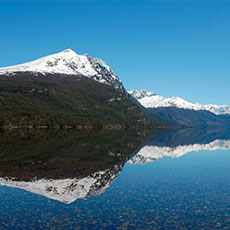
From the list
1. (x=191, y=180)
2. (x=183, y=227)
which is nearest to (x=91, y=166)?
(x=191, y=180)

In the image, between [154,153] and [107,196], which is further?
[154,153]

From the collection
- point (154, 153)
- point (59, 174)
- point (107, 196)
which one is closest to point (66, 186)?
point (107, 196)

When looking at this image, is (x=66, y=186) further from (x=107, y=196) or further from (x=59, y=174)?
(x=59, y=174)

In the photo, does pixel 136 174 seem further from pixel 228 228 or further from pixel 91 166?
pixel 228 228

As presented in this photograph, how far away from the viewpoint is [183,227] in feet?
106

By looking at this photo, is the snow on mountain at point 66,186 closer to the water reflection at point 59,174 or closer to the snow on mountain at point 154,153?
the water reflection at point 59,174

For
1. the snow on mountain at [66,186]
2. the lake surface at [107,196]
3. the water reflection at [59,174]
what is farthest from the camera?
→ the water reflection at [59,174]

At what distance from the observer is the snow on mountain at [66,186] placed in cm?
4475

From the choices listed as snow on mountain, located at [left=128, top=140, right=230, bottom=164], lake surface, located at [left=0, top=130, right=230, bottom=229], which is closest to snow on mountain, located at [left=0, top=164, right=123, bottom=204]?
lake surface, located at [left=0, top=130, right=230, bottom=229]

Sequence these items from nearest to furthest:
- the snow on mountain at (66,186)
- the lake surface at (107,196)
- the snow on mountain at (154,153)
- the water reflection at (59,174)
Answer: the lake surface at (107,196) < the snow on mountain at (66,186) < the water reflection at (59,174) < the snow on mountain at (154,153)

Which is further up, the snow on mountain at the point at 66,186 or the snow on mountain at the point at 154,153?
the snow on mountain at the point at 154,153

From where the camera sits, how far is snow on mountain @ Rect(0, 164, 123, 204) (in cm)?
4475

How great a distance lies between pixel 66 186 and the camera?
49.2 meters

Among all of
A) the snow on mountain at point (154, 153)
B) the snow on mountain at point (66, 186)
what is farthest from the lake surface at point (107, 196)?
the snow on mountain at point (154, 153)
